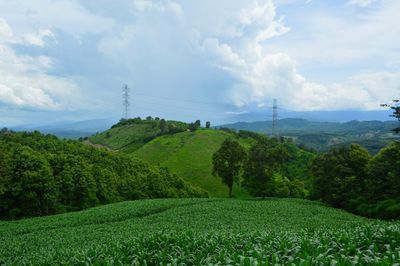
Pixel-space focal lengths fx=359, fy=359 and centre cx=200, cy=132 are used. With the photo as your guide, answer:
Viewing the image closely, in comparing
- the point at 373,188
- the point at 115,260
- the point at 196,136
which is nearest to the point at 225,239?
the point at 115,260

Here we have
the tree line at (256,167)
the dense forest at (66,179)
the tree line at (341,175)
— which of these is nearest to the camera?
the tree line at (341,175)

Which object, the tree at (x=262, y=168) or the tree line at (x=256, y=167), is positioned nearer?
the tree at (x=262, y=168)

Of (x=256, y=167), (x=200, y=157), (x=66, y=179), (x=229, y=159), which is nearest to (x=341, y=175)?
(x=256, y=167)

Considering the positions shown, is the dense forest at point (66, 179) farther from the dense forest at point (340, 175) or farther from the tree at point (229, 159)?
the dense forest at point (340, 175)

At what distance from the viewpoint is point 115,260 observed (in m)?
12.6

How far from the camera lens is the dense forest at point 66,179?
58188 mm

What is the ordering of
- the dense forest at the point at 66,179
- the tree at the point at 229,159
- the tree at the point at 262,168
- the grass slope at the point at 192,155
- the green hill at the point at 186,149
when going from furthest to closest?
the green hill at the point at 186,149
the grass slope at the point at 192,155
the tree at the point at 229,159
the tree at the point at 262,168
the dense forest at the point at 66,179

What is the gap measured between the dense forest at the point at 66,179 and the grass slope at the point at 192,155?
14.6m

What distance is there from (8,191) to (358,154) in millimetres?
58386

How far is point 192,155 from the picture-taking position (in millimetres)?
132500

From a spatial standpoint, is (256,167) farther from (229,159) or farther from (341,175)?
(341,175)

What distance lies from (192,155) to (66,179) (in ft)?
231

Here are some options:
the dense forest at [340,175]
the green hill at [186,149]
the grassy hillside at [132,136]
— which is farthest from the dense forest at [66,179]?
the grassy hillside at [132,136]

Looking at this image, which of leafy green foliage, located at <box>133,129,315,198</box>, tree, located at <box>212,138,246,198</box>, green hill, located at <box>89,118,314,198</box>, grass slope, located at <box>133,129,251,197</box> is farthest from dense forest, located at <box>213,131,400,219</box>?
grass slope, located at <box>133,129,251,197</box>
